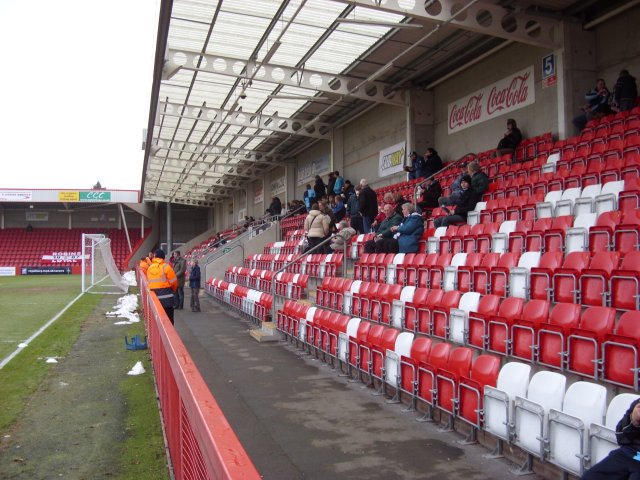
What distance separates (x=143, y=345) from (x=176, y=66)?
770 centimetres

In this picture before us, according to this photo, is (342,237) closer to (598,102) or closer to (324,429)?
(598,102)

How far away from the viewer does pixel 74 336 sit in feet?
33.4

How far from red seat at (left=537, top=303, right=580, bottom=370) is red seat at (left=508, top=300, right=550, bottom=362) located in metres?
0.08

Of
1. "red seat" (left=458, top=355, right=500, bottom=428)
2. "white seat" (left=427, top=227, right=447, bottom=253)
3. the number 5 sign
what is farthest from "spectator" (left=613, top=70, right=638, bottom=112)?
"red seat" (left=458, top=355, right=500, bottom=428)

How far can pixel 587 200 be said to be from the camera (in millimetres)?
7059

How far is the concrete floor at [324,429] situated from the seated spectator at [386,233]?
272 centimetres

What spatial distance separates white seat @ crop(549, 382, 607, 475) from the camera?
328 cm

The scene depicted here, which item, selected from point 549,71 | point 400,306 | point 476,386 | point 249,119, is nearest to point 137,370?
point 400,306

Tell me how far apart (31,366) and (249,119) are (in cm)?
1356

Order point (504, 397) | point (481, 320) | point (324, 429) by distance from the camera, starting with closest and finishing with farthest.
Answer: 1. point (504, 397)
2. point (324, 429)
3. point (481, 320)

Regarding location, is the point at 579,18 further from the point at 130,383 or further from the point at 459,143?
the point at 130,383

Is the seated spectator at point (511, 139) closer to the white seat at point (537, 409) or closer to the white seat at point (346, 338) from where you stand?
the white seat at point (346, 338)

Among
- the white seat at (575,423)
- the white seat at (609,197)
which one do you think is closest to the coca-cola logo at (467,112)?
the white seat at (609,197)

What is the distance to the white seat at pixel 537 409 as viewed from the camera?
3629 millimetres
